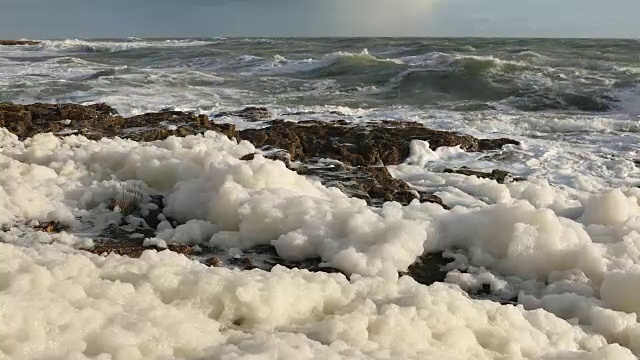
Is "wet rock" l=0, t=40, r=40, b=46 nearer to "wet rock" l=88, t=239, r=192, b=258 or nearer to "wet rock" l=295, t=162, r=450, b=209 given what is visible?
"wet rock" l=295, t=162, r=450, b=209

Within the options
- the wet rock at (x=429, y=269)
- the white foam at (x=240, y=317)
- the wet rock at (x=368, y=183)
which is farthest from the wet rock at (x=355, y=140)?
the white foam at (x=240, y=317)

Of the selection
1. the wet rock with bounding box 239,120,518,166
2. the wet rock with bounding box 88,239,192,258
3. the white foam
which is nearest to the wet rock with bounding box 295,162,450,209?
the wet rock with bounding box 239,120,518,166

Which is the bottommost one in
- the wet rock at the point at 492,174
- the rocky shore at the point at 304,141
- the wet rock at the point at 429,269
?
the wet rock at the point at 492,174

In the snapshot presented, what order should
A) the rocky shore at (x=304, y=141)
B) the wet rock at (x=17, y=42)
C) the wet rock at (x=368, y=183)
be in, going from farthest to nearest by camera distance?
the wet rock at (x=17, y=42) → the wet rock at (x=368, y=183) → the rocky shore at (x=304, y=141)

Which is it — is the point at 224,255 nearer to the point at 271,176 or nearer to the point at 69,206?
the point at 271,176

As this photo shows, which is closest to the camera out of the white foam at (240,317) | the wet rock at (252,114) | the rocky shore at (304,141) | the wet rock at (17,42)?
the white foam at (240,317)

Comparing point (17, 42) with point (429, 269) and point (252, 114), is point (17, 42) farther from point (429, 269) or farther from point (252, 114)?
point (429, 269)

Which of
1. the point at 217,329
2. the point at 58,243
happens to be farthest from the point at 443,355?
the point at 58,243

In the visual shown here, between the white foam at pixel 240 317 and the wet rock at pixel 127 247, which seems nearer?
the white foam at pixel 240 317

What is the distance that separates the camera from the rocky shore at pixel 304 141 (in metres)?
5.37

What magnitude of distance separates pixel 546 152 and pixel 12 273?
27.4 ft

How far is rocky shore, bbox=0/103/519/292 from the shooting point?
17.6ft

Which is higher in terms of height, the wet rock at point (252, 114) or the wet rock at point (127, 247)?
the wet rock at point (127, 247)

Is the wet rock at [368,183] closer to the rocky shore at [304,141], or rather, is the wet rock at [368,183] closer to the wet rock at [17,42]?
the rocky shore at [304,141]
